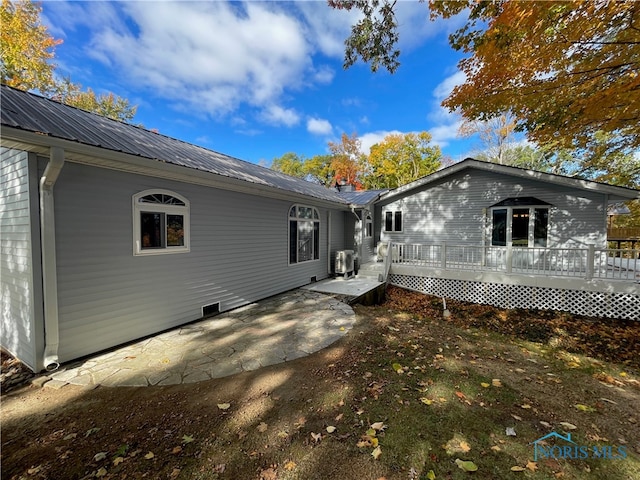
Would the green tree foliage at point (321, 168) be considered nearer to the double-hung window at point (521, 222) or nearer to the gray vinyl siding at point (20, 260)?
the double-hung window at point (521, 222)

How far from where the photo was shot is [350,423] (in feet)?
8.34

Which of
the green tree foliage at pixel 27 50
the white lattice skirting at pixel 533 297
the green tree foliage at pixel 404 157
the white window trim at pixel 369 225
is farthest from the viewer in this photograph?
the green tree foliage at pixel 404 157

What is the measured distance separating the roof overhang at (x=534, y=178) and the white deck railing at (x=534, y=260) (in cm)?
181

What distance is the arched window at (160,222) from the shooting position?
4320 mm

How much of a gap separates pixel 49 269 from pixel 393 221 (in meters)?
11.2

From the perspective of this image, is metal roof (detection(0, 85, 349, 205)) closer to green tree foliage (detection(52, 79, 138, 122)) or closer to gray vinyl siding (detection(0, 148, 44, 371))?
gray vinyl siding (detection(0, 148, 44, 371))

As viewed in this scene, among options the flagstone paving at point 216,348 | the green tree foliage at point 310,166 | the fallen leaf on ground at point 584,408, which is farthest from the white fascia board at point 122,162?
the green tree foliage at point 310,166

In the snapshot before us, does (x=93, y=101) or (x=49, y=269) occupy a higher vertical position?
(x=93, y=101)

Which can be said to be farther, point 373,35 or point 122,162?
point 373,35

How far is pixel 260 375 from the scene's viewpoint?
3414 millimetres

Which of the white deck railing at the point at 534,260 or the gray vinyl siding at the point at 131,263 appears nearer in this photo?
the gray vinyl siding at the point at 131,263

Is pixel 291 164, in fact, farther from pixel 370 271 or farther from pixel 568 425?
pixel 568 425

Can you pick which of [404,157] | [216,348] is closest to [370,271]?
[216,348]

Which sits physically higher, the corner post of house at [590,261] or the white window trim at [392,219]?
the white window trim at [392,219]
